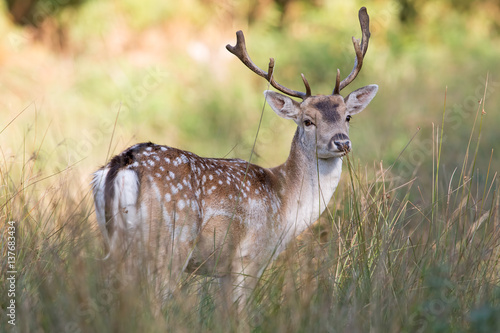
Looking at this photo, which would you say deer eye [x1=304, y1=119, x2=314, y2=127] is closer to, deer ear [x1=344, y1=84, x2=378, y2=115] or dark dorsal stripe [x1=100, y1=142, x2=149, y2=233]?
deer ear [x1=344, y1=84, x2=378, y2=115]

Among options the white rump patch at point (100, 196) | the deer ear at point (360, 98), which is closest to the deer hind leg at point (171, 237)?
the white rump patch at point (100, 196)

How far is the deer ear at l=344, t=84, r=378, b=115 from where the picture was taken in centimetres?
498

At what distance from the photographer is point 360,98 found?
509 centimetres

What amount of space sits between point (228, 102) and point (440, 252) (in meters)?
6.97

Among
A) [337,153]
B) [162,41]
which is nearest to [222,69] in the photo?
[162,41]

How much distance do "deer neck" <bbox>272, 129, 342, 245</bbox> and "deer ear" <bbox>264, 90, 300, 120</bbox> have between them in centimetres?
25

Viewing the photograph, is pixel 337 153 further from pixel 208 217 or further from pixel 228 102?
pixel 228 102

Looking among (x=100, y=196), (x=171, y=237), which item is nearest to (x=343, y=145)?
(x=171, y=237)

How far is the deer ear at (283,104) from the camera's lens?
4.88 m

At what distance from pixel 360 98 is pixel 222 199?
1.56m

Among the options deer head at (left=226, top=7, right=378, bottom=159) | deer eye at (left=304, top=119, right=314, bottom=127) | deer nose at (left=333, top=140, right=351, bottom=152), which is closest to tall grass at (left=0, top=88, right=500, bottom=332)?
deer nose at (left=333, top=140, right=351, bottom=152)

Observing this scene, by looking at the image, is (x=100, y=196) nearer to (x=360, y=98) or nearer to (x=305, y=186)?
(x=305, y=186)

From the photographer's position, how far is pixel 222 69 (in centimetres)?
1133

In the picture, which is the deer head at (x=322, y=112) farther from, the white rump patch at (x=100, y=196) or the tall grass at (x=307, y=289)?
the white rump patch at (x=100, y=196)
